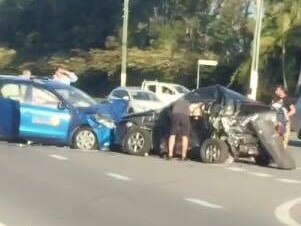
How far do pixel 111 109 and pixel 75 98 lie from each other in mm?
1302

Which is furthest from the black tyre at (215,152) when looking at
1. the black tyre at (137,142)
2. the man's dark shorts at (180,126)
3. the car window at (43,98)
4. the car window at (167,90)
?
the car window at (167,90)

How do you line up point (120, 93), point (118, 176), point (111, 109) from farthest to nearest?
1. point (120, 93)
2. point (111, 109)
3. point (118, 176)

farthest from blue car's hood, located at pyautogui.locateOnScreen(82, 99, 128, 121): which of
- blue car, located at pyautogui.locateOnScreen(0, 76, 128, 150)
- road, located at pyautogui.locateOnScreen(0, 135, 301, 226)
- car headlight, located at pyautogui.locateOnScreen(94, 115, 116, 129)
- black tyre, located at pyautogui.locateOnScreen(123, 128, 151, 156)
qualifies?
road, located at pyautogui.locateOnScreen(0, 135, 301, 226)

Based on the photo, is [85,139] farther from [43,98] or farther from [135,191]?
[135,191]

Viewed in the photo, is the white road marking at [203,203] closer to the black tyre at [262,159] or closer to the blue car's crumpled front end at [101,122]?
the black tyre at [262,159]

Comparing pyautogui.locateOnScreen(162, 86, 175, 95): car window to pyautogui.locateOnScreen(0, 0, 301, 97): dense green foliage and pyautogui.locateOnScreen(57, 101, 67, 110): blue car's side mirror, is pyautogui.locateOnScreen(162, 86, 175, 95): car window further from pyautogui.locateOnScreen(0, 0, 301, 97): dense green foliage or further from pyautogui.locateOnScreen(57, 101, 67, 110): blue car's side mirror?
pyautogui.locateOnScreen(57, 101, 67, 110): blue car's side mirror

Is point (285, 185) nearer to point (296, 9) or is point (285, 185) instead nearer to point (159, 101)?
point (159, 101)

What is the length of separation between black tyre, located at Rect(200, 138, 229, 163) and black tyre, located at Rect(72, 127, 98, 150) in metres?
2.82

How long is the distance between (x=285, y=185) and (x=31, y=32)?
73842 millimetres

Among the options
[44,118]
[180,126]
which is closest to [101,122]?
[44,118]

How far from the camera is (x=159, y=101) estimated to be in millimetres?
44094

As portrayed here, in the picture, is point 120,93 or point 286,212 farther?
point 120,93

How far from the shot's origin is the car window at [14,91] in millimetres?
22203

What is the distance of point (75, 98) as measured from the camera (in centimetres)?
2230
